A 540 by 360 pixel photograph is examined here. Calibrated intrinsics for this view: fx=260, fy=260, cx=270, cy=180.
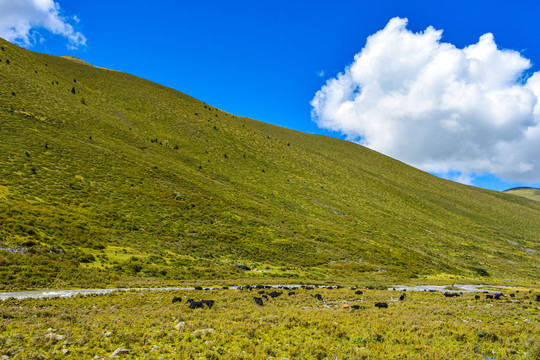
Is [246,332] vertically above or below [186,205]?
below

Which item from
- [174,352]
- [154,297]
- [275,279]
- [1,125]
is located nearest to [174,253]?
[275,279]

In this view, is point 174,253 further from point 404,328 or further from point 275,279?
point 404,328

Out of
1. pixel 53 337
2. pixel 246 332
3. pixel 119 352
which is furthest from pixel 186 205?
pixel 119 352

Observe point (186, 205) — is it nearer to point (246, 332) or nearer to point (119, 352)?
point (246, 332)

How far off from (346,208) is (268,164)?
32.1m

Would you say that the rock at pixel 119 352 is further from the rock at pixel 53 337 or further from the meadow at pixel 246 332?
the rock at pixel 53 337

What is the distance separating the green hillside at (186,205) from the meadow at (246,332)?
10657 mm

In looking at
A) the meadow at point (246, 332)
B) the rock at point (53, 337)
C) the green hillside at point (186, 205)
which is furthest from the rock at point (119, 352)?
the green hillside at point (186, 205)

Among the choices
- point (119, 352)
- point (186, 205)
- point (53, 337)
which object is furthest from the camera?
point (186, 205)

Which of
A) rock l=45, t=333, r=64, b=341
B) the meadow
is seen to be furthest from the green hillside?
rock l=45, t=333, r=64, b=341

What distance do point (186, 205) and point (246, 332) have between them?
43.5 metres

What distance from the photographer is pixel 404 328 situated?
530 inches

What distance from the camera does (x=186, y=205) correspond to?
52.8m

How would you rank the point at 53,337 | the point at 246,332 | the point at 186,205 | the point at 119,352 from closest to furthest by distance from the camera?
1. the point at 119,352
2. the point at 53,337
3. the point at 246,332
4. the point at 186,205
